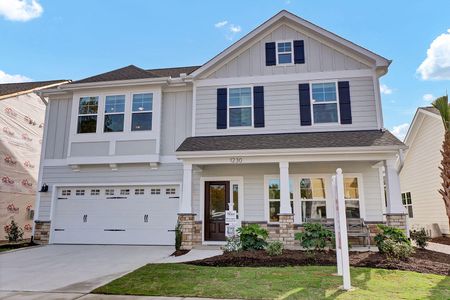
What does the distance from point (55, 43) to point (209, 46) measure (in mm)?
7372

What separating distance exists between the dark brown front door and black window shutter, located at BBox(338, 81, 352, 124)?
185 inches

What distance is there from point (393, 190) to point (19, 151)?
15.8 metres

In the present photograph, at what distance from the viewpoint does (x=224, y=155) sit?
34.2ft

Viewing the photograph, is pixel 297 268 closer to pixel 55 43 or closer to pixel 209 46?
pixel 209 46

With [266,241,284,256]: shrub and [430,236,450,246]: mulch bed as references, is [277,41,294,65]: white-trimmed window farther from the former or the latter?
[430,236,450,246]: mulch bed

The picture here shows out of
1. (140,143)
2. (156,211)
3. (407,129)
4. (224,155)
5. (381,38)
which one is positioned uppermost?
(381,38)

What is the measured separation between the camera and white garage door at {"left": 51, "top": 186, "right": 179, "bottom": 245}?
11.9 metres

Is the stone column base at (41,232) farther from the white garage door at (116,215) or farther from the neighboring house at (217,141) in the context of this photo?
the white garage door at (116,215)

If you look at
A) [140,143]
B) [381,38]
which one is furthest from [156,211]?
[381,38]

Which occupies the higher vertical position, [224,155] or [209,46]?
[209,46]

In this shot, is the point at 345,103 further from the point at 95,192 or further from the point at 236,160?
→ the point at 95,192

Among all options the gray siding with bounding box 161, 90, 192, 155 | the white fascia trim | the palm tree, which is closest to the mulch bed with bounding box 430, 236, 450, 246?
the palm tree

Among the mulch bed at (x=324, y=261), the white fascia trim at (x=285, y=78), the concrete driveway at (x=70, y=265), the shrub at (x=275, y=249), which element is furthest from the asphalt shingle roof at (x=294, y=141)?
the concrete driveway at (x=70, y=265)

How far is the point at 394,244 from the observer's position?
26.2 feet
